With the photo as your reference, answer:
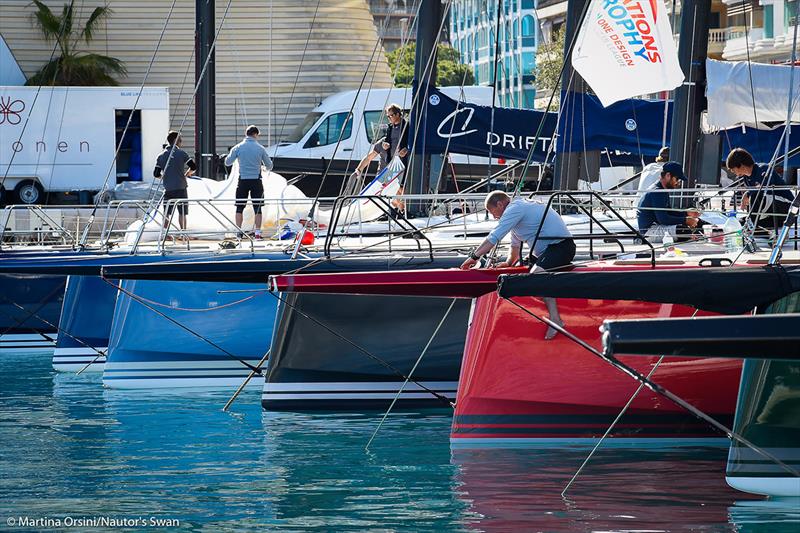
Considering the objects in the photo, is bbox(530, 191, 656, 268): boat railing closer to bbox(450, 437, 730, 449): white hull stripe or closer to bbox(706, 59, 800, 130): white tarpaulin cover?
bbox(450, 437, 730, 449): white hull stripe

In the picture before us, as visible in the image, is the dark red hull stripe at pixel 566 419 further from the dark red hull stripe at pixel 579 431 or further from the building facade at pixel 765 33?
the building facade at pixel 765 33

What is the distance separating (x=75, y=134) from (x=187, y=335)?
15898 mm

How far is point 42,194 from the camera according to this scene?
29.4 meters

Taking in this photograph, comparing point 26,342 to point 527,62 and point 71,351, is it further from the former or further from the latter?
point 527,62

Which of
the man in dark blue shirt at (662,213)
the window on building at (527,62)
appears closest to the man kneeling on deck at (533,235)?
the man in dark blue shirt at (662,213)

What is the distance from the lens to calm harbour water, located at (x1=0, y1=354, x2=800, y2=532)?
834 centimetres

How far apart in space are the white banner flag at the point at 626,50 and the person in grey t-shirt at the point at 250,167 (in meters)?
4.71

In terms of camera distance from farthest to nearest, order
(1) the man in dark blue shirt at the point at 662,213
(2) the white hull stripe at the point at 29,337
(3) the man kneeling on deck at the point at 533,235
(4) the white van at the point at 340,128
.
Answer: (4) the white van at the point at 340,128
(2) the white hull stripe at the point at 29,337
(1) the man in dark blue shirt at the point at 662,213
(3) the man kneeling on deck at the point at 533,235

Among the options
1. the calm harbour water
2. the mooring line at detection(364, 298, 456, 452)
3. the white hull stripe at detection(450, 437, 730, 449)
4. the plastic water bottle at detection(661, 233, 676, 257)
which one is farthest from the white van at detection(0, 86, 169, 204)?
the white hull stripe at detection(450, 437, 730, 449)

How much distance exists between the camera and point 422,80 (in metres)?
15.0

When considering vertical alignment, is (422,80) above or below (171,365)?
above

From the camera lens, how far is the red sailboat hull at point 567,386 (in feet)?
33.0

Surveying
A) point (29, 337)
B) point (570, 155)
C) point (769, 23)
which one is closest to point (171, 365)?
point (29, 337)

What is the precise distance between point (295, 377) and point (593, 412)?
10.7ft
